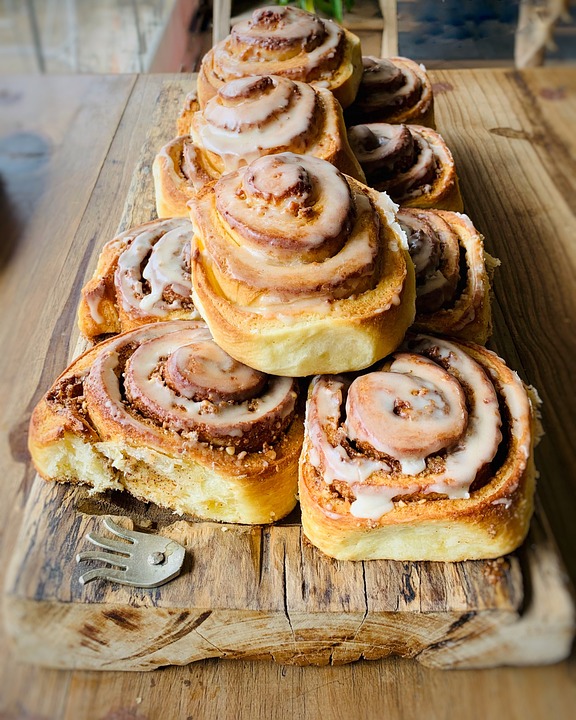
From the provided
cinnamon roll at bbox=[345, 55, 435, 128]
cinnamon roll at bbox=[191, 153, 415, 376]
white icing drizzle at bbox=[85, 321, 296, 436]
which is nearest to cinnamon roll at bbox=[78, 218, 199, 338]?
white icing drizzle at bbox=[85, 321, 296, 436]

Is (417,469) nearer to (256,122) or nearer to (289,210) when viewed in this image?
(289,210)

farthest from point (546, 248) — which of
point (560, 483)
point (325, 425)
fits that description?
point (325, 425)

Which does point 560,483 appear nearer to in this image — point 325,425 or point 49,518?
point 325,425

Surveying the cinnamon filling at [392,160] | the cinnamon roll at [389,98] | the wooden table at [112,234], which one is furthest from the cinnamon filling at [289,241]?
the cinnamon roll at [389,98]

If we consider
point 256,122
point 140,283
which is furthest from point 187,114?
point 140,283

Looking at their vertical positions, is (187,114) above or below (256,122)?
below

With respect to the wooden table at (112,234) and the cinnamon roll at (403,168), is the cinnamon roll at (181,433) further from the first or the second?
the cinnamon roll at (403,168)

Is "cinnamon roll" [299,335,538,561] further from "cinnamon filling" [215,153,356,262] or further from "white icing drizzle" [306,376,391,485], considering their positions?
"cinnamon filling" [215,153,356,262]
